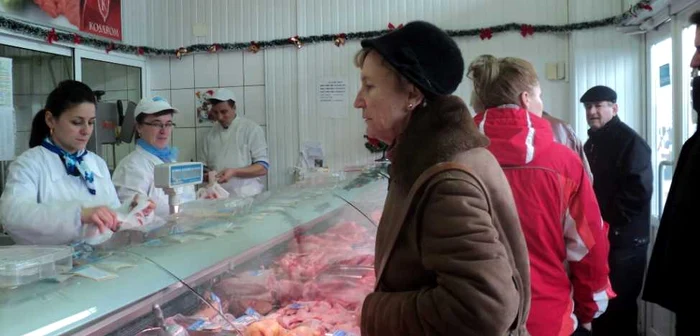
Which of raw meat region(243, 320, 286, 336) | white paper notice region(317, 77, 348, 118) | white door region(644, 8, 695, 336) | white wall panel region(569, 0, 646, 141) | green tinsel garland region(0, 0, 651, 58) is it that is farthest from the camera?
white paper notice region(317, 77, 348, 118)

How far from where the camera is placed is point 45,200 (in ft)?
8.26

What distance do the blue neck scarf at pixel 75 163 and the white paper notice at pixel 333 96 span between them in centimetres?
300

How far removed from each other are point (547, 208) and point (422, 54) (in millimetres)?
1029

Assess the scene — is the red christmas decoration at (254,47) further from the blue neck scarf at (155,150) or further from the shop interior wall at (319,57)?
the blue neck scarf at (155,150)

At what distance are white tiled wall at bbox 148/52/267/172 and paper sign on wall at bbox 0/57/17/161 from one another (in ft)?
5.96

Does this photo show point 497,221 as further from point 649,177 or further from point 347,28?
point 347,28

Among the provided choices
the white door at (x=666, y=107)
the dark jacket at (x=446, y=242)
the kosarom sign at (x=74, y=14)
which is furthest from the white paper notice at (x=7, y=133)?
the white door at (x=666, y=107)

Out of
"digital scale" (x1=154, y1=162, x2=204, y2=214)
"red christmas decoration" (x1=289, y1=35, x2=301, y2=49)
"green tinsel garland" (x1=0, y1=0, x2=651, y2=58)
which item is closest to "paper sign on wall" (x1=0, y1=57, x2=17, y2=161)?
"green tinsel garland" (x1=0, y1=0, x2=651, y2=58)

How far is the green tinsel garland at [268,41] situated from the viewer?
4.21m

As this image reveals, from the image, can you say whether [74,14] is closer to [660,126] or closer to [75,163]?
[75,163]

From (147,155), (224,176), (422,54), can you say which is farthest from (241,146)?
(422,54)

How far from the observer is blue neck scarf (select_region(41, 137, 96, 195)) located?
257cm

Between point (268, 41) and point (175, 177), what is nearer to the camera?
point (175, 177)

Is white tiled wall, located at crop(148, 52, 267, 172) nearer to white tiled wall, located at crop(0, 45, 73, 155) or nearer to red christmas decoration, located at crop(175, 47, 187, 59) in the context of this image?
red christmas decoration, located at crop(175, 47, 187, 59)
